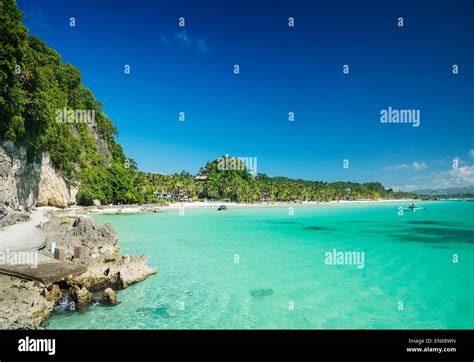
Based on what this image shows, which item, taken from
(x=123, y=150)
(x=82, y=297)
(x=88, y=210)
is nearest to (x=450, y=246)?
(x=82, y=297)

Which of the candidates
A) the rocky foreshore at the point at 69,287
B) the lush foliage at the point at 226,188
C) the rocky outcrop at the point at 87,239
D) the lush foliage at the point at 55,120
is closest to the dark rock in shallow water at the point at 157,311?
the rocky foreshore at the point at 69,287

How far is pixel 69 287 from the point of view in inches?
A: 401

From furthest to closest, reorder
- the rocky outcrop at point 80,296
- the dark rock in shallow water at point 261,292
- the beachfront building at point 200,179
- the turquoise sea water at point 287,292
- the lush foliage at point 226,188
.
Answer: the beachfront building at point 200,179 < the lush foliage at point 226,188 < the dark rock in shallow water at point 261,292 < the turquoise sea water at point 287,292 < the rocky outcrop at point 80,296

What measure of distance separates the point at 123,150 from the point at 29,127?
6047 cm

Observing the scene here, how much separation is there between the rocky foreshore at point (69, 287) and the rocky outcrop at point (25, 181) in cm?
1056

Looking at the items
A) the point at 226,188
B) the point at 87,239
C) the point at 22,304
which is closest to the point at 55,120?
the point at 87,239

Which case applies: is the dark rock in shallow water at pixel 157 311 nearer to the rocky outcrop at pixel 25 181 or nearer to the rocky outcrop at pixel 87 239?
the rocky outcrop at pixel 87 239

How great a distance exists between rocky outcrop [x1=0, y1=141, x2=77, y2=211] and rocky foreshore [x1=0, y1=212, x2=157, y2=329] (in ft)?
34.6

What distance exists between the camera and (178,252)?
774 inches

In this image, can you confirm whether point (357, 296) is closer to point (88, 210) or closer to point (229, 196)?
point (88, 210)

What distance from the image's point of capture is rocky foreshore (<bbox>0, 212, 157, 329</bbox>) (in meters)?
7.86

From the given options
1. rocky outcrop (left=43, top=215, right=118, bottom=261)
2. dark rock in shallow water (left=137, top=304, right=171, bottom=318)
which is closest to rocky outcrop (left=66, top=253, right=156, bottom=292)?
rocky outcrop (left=43, top=215, right=118, bottom=261)

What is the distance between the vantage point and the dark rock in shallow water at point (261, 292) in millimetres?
11820
